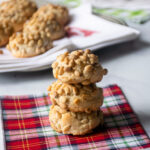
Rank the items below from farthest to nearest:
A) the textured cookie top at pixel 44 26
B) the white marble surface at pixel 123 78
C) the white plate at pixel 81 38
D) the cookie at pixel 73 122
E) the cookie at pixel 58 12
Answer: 1. the cookie at pixel 58 12
2. the textured cookie top at pixel 44 26
3. the white plate at pixel 81 38
4. the white marble surface at pixel 123 78
5. the cookie at pixel 73 122

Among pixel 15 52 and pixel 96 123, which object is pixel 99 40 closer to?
pixel 15 52

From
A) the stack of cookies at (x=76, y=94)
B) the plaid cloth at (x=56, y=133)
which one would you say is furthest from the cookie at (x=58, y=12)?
the stack of cookies at (x=76, y=94)

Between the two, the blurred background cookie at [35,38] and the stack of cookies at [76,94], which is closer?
the stack of cookies at [76,94]

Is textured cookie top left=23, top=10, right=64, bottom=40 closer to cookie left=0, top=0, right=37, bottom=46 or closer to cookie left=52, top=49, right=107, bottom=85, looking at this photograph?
cookie left=0, top=0, right=37, bottom=46

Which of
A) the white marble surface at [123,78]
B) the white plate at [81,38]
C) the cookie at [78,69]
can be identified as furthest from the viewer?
the white plate at [81,38]

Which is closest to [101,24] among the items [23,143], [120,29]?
[120,29]

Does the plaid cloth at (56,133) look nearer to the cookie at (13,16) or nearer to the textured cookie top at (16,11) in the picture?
the cookie at (13,16)

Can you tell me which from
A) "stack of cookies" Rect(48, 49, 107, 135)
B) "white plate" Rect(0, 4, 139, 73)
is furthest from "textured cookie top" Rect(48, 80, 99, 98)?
"white plate" Rect(0, 4, 139, 73)
